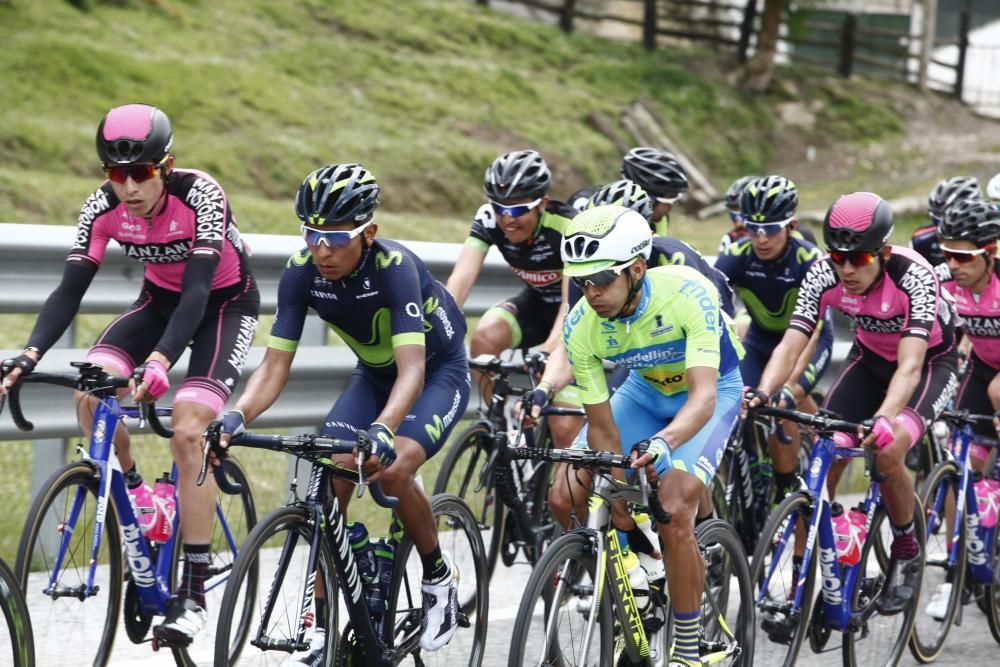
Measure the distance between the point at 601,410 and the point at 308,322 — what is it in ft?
10.0

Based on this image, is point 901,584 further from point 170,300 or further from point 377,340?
point 170,300

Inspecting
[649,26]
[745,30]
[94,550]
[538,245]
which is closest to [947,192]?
[538,245]

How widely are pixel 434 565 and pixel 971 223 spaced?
11.6 feet

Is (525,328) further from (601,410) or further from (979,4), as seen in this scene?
(979,4)

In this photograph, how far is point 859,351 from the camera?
746 cm

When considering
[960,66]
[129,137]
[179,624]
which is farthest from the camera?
[960,66]

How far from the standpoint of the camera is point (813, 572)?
20.5ft

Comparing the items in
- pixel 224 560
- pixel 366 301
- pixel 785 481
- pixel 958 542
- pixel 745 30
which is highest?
pixel 366 301

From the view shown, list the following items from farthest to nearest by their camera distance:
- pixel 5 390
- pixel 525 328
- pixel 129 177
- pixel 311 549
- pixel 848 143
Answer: pixel 848 143
pixel 525 328
pixel 129 177
pixel 5 390
pixel 311 549

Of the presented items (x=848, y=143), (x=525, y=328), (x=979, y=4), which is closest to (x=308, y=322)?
(x=525, y=328)

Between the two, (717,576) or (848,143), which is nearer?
(717,576)

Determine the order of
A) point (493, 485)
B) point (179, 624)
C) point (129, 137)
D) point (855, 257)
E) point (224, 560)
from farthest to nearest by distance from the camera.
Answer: point (493, 485) → point (855, 257) → point (224, 560) → point (129, 137) → point (179, 624)

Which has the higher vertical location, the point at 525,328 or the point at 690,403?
the point at 690,403

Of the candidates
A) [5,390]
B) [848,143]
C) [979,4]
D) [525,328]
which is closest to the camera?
[5,390]
